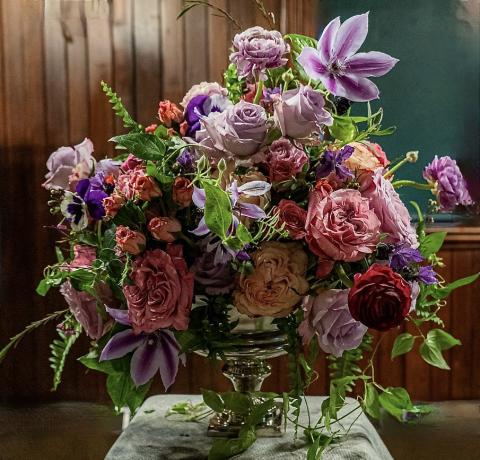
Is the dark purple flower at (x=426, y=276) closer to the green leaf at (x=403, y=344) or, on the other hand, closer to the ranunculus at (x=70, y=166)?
the green leaf at (x=403, y=344)

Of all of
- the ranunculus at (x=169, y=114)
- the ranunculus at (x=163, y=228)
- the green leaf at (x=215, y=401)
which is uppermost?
the ranunculus at (x=169, y=114)

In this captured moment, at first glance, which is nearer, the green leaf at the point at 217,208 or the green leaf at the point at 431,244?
the green leaf at the point at 217,208

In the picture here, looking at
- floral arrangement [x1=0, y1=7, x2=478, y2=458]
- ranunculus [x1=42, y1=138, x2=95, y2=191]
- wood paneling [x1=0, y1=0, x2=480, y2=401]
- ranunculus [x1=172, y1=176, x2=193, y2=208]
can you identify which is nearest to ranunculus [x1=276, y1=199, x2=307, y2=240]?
floral arrangement [x1=0, y1=7, x2=478, y2=458]

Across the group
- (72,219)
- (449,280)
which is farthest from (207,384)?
(72,219)

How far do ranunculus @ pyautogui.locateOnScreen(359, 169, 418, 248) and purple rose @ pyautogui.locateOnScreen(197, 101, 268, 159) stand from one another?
142 mm

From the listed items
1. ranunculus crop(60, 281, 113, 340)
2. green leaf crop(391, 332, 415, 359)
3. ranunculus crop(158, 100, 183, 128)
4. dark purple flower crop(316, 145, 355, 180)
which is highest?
ranunculus crop(158, 100, 183, 128)

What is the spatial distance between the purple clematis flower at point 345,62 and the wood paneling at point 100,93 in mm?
1917

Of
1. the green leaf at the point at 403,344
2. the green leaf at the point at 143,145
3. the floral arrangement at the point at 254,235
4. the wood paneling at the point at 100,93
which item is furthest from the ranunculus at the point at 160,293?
the wood paneling at the point at 100,93

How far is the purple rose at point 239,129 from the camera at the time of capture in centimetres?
89

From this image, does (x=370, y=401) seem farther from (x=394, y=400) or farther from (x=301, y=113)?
(x=301, y=113)

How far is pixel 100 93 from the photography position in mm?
2816

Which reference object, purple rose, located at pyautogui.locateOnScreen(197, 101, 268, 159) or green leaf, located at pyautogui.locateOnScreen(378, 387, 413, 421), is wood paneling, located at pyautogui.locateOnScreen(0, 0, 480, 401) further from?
purple rose, located at pyautogui.locateOnScreen(197, 101, 268, 159)

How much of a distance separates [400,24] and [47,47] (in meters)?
1.27

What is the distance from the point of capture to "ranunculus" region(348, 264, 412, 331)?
79 centimetres
